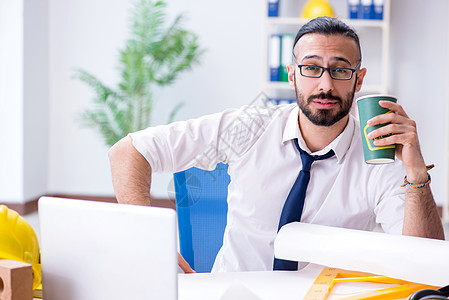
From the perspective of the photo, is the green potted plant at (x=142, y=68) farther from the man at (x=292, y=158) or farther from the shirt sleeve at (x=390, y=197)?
the shirt sleeve at (x=390, y=197)

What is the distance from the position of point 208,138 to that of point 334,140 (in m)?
0.36

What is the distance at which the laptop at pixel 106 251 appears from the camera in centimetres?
70

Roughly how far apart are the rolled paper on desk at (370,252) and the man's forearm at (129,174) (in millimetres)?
443

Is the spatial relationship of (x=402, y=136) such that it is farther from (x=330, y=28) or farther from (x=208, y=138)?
(x=208, y=138)

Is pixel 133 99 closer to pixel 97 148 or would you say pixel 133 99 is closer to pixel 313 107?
pixel 97 148

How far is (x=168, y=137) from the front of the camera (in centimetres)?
152

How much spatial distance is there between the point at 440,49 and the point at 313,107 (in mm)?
3525

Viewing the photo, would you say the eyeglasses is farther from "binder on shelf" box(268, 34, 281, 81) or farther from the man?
"binder on shelf" box(268, 34, 281, 81)

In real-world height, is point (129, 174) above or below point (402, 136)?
below

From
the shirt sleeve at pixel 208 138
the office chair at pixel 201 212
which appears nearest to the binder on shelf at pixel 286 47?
the shirt sleeve at pixel 208 138

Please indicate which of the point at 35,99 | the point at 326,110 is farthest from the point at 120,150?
the point at 35,99

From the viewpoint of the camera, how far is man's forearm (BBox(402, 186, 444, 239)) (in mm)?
1271

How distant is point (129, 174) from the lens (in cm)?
141

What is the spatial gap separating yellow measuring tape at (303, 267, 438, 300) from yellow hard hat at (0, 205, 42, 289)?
1.59 feet
